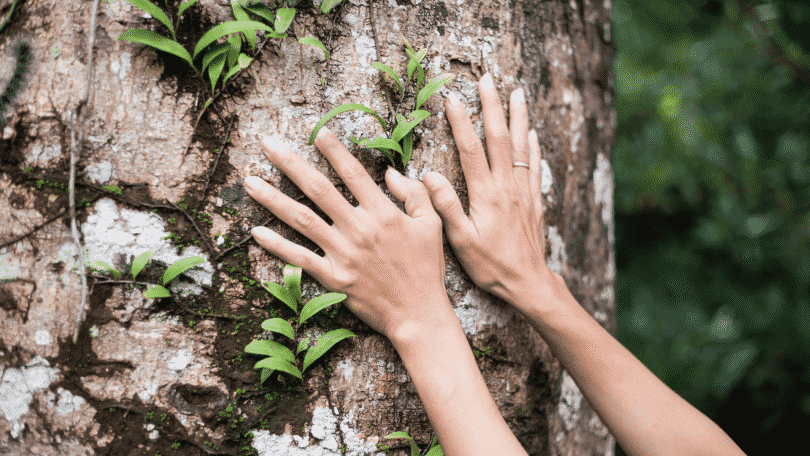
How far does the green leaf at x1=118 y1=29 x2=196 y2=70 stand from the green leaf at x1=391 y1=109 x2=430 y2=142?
0.57 meters

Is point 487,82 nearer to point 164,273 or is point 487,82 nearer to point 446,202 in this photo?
point 446,202

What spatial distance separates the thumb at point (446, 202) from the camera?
1184 millimetres

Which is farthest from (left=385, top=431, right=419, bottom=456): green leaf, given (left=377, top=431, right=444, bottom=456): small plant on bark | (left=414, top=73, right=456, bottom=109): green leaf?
(left=414, top=73, right=456, bottom=109): green leaf

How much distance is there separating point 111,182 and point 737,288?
11.2 feet

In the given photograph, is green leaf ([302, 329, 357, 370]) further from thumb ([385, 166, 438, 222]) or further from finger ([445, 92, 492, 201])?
finger ([445, 92, 492, 201])

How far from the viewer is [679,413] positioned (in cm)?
120

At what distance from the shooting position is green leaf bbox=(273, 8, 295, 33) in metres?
1.06

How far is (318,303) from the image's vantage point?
1.07m

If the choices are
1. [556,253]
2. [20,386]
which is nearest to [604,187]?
[556,253]

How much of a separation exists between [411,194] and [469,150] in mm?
246

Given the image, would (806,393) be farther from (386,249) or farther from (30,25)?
(30,25)

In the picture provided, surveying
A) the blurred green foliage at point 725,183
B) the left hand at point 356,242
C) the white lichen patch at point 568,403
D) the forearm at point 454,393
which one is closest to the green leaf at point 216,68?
the left hand at point 356,242

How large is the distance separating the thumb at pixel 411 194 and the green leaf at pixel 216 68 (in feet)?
1.71

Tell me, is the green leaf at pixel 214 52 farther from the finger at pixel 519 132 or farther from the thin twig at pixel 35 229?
the finger at pixel 519 132
